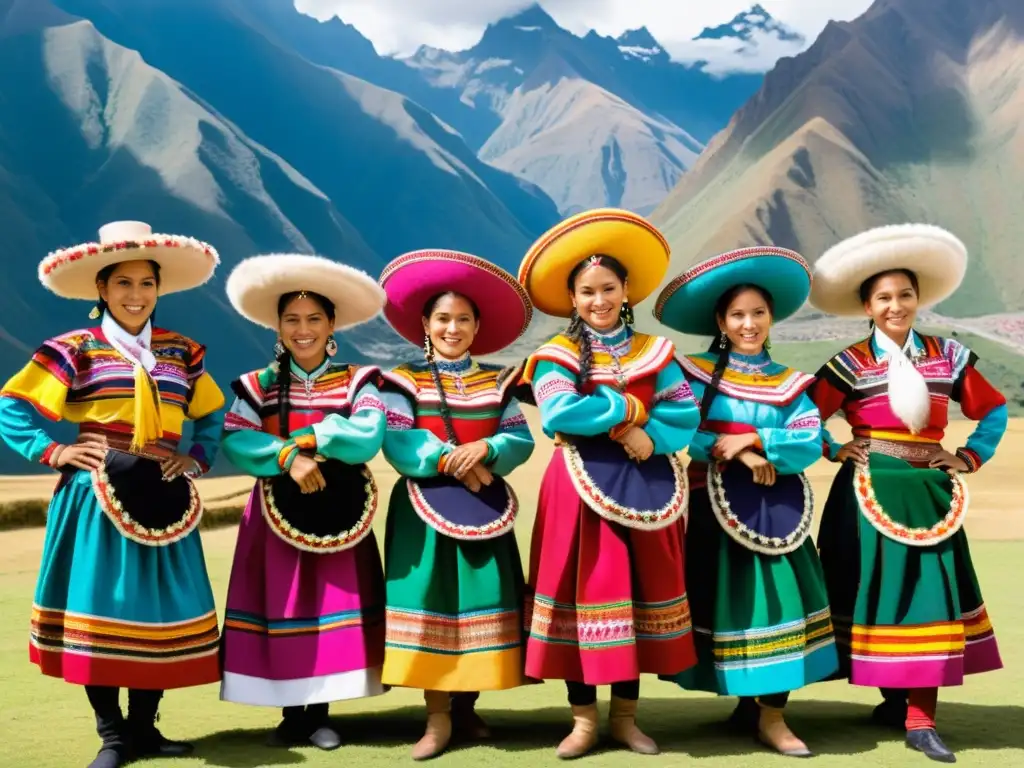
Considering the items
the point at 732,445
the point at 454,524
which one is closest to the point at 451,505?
the point at 454,524

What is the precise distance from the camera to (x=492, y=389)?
3930 mm

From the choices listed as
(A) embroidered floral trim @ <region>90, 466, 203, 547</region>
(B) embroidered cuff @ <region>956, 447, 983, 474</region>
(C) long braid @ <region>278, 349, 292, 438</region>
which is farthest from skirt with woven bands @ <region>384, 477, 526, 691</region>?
(B) embroidered cuff @ <region>956, 447, 983, 474</region>

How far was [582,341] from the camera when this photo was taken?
3834 millimetres

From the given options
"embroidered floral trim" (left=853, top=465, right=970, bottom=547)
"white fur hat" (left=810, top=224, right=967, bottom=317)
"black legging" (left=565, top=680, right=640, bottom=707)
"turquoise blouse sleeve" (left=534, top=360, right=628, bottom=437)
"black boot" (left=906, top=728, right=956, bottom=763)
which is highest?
"white fur hat" (left=810, top=224, right=967, bottom=317)

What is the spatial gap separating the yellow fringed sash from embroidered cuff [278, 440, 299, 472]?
0.44 metres

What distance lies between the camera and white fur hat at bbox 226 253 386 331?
152 inches

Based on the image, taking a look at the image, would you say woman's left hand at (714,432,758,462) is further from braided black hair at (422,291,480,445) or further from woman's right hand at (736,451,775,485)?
braided black hair at (422,291,480,445)

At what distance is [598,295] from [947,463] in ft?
4.76

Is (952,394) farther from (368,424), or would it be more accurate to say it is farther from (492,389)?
(368,424)

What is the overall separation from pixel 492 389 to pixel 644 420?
1.91ft

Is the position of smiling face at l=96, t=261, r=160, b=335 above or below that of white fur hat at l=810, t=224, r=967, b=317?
below

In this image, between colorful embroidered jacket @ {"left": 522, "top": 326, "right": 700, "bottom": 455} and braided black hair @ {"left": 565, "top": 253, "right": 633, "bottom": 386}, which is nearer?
colorful embroidered jacket @ {"left": 522, "top": 326, "right": 700, "bottom": 455}

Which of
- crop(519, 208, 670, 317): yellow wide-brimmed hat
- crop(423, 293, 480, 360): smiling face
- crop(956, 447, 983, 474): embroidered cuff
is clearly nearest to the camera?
crop(519, 208, 670, 317): yellow wide-brimmed hat

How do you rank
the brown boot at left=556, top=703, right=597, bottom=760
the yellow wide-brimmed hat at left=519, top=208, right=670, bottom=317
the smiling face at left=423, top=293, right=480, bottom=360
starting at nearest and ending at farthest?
the brown boot at left=556, top=703, right=597, bottom=760, the yellow wide-brimmed hat at left=519, top=208, right=670, bottom=317, the smiling face at left=423, top=293, right=480, bottom=360
